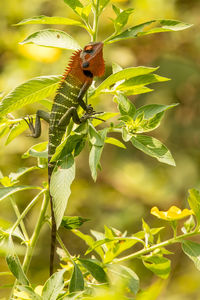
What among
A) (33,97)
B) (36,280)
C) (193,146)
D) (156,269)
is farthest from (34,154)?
(193,146)

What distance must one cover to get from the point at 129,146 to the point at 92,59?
2221mm

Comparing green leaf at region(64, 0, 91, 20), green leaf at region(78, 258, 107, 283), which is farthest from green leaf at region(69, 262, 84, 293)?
green leaf at region(64, 0, 91, 20)

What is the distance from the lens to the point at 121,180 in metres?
3.40

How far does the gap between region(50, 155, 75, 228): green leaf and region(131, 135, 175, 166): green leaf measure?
0.58 feet

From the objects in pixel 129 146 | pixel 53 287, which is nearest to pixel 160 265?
pixel 53 287

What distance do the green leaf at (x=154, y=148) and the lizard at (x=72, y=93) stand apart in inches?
6.7

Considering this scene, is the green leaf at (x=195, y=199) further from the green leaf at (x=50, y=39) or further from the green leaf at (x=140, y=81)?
the green leaf at (x=50, y=39)

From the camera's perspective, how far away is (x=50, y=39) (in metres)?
1.21

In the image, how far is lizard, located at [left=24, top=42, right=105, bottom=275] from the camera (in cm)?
129

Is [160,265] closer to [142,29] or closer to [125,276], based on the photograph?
[125,276]

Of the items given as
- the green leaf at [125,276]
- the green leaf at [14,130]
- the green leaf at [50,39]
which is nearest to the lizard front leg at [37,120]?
the green leaf at [14,130]

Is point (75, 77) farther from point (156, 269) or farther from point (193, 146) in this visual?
point (193, 146)

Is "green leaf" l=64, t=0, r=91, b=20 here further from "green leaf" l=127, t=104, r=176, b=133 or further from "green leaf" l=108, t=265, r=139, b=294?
"green leaf" l=108, t=265, r=139, b=294

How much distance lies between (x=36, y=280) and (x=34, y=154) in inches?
64.7
